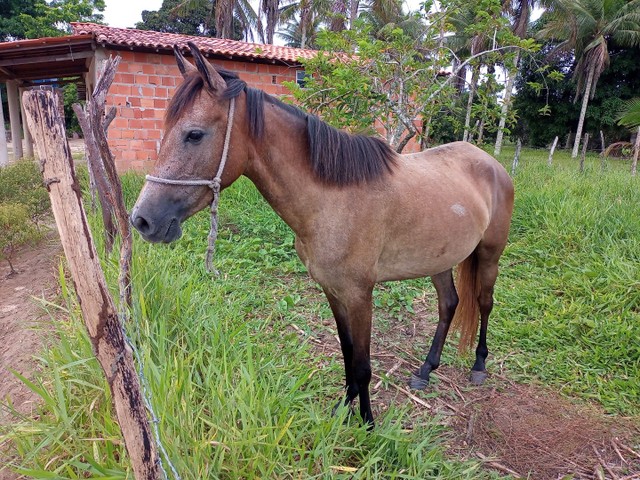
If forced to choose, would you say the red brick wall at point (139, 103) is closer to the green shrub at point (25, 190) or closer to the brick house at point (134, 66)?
the brick house at point (134, 66)

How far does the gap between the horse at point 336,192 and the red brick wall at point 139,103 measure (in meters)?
7.25

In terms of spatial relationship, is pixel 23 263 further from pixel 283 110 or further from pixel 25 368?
pixel 283 110

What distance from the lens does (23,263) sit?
5.22 metres

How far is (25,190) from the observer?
5.96 metres

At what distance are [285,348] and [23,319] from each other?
2.49 metres

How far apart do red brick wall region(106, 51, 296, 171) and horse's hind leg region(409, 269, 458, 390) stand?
7144 millimetres

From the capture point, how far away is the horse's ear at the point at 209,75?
153cm

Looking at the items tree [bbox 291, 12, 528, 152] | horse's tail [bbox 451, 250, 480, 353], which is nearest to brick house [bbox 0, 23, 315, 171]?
tree [bbox 291, 12, 528, 152]

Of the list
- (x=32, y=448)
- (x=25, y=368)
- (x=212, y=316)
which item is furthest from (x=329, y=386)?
(x=25, y=368)

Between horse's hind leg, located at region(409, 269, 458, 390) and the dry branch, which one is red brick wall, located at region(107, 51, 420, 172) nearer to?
the dry branch

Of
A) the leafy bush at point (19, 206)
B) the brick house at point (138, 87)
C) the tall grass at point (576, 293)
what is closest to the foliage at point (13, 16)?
the brick house at point (138, 87)

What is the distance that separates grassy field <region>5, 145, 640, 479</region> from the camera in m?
1.62

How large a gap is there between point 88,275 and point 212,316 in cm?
155

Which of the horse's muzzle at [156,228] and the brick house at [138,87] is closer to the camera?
the horse's muzzle at [156,228]
